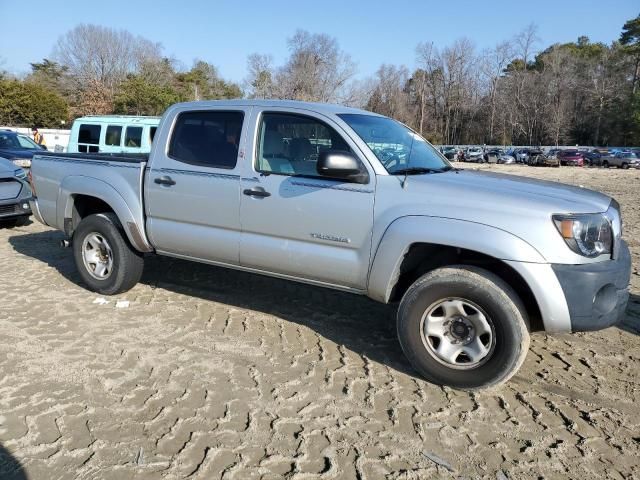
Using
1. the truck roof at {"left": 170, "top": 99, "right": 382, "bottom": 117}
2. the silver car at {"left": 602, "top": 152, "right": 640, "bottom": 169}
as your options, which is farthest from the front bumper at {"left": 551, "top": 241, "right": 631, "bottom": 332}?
the silver car at {"left": 602, "top": 152, "right": 640, "bottom": 169}

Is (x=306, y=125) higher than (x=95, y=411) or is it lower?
higher

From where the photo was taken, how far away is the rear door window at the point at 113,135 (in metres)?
13.4

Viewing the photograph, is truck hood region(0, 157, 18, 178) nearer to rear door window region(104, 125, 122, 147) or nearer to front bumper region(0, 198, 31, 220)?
front bumper region(0, 198, 31, 220)

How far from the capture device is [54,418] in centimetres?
308

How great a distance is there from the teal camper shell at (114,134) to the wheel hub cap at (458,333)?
34.8ft

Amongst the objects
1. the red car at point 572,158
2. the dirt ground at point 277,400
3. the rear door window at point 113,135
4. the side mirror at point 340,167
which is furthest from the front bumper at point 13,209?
the red car at point 572,158

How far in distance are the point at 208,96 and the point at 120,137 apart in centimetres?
5826

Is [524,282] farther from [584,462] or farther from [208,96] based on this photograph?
[208,96]

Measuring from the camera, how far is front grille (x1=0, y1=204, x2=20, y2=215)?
26.3 feet

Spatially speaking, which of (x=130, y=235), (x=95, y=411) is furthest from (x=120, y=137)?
(x=95, y=411)

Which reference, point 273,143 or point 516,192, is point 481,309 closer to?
point 516,192

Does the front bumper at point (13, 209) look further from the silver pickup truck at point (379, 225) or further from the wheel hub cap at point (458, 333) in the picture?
the wheel hub cap at point (458, 333)

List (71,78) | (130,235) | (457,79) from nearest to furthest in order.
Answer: (130,235) → (71,78) → (457,79)

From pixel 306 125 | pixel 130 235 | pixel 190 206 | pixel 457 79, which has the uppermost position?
pixel 457 79
